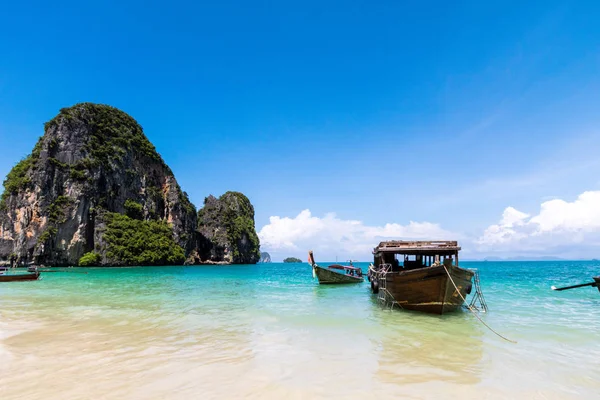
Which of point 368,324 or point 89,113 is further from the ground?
point 89,113

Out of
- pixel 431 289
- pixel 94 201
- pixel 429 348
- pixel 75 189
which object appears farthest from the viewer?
pixel 94 201

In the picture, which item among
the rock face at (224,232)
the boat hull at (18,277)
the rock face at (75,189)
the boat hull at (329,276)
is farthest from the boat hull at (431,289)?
the rock face at (224,232)

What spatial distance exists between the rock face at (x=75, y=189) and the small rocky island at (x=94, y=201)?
16cm

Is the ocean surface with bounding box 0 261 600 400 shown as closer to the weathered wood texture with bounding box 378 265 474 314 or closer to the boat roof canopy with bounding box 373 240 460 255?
the weathered wood texture with bounding box 378 265 474 314

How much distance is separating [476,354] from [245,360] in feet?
16.4

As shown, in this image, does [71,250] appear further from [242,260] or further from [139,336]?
[139,336]

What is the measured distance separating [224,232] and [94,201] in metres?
37.4

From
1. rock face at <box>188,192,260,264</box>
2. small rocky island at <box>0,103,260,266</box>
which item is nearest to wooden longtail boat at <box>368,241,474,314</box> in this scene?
small rocky island at <box>0,103,260,266</box>

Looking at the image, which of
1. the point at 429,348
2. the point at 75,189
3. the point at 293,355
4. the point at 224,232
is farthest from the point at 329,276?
the point at 224,232

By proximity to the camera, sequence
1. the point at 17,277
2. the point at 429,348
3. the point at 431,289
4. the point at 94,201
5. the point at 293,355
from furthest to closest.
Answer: the point at 94,201 → the point at 17,277 → the point at 431,289 → the point at 429,348 → the point at 293,355

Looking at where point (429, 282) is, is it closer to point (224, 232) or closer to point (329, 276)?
point (329, 276)

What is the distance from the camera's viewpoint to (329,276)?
2691cm

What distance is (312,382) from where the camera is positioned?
18.3 ft

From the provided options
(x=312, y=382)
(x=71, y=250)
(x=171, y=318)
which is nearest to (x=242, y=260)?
(x=71, y=250)
